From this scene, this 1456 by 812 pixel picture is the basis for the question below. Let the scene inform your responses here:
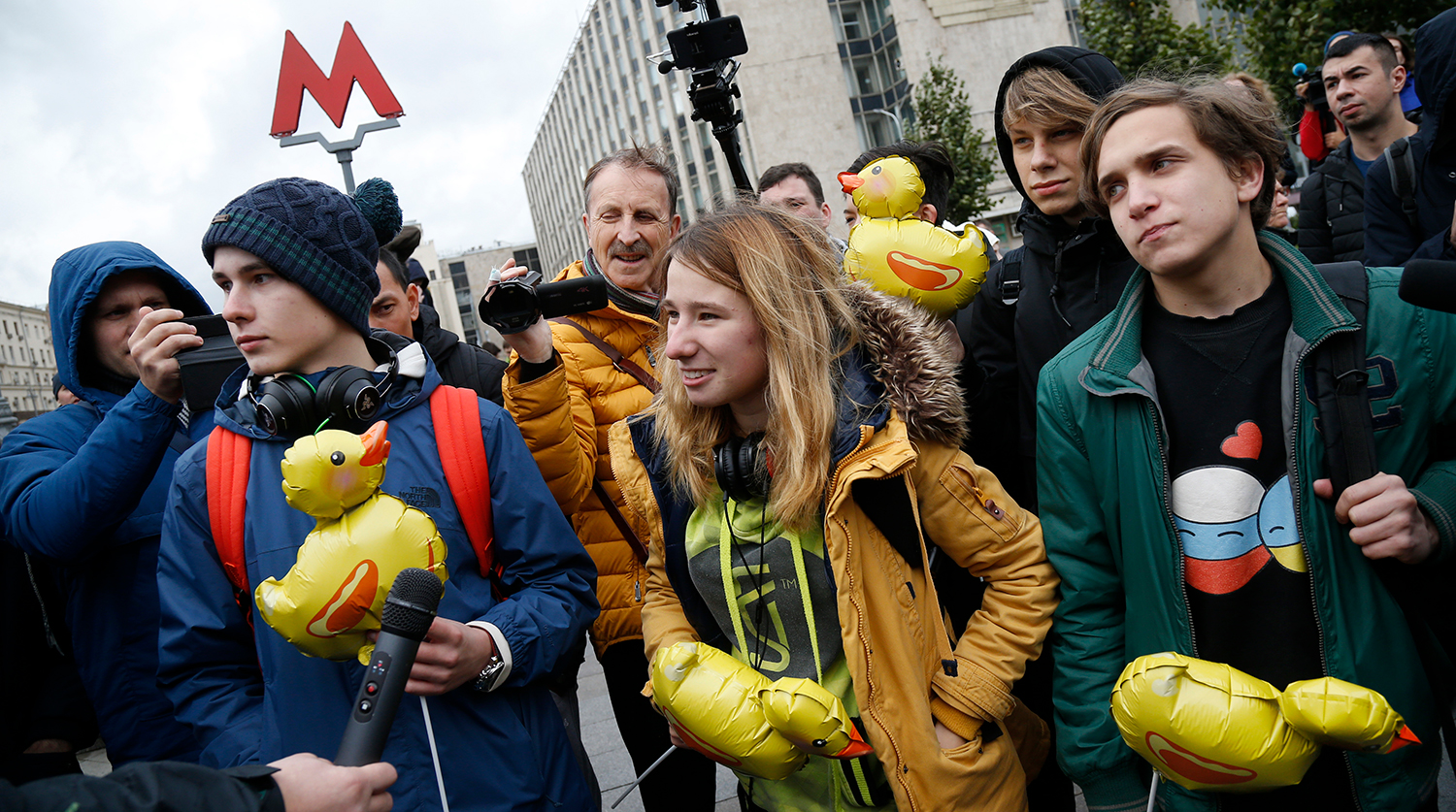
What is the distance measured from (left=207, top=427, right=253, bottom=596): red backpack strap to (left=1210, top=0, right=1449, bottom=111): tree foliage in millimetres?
8934

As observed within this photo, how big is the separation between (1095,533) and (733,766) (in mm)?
969

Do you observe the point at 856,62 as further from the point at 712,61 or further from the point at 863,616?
the point at 863,616

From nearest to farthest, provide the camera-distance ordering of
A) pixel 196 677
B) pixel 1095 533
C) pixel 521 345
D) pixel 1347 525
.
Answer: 1. pixel 1347 525
2. pixel 196 677
3. pixel 1095 533
4. pixel 521 345

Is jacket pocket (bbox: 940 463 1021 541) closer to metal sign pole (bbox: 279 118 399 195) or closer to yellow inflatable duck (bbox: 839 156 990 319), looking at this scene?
yellow inflatable duck (bbox: 839 156 990 319)

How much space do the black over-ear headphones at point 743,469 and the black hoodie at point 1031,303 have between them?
91 centimetres

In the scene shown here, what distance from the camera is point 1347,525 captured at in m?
1.74

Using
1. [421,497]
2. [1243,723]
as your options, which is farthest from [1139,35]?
[421,497]

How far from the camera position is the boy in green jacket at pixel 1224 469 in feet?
5.73

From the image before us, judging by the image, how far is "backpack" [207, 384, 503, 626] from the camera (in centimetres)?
188

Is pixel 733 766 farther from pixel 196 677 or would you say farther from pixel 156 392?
pixel 156 392

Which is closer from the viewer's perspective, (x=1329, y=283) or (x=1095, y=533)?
(x=1329, y=283)

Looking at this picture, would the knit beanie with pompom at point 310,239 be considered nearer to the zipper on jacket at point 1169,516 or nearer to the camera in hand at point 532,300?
the camera in hand at point 532,300

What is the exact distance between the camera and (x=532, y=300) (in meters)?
2.37

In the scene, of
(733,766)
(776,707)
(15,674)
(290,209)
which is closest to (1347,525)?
(776,707)
